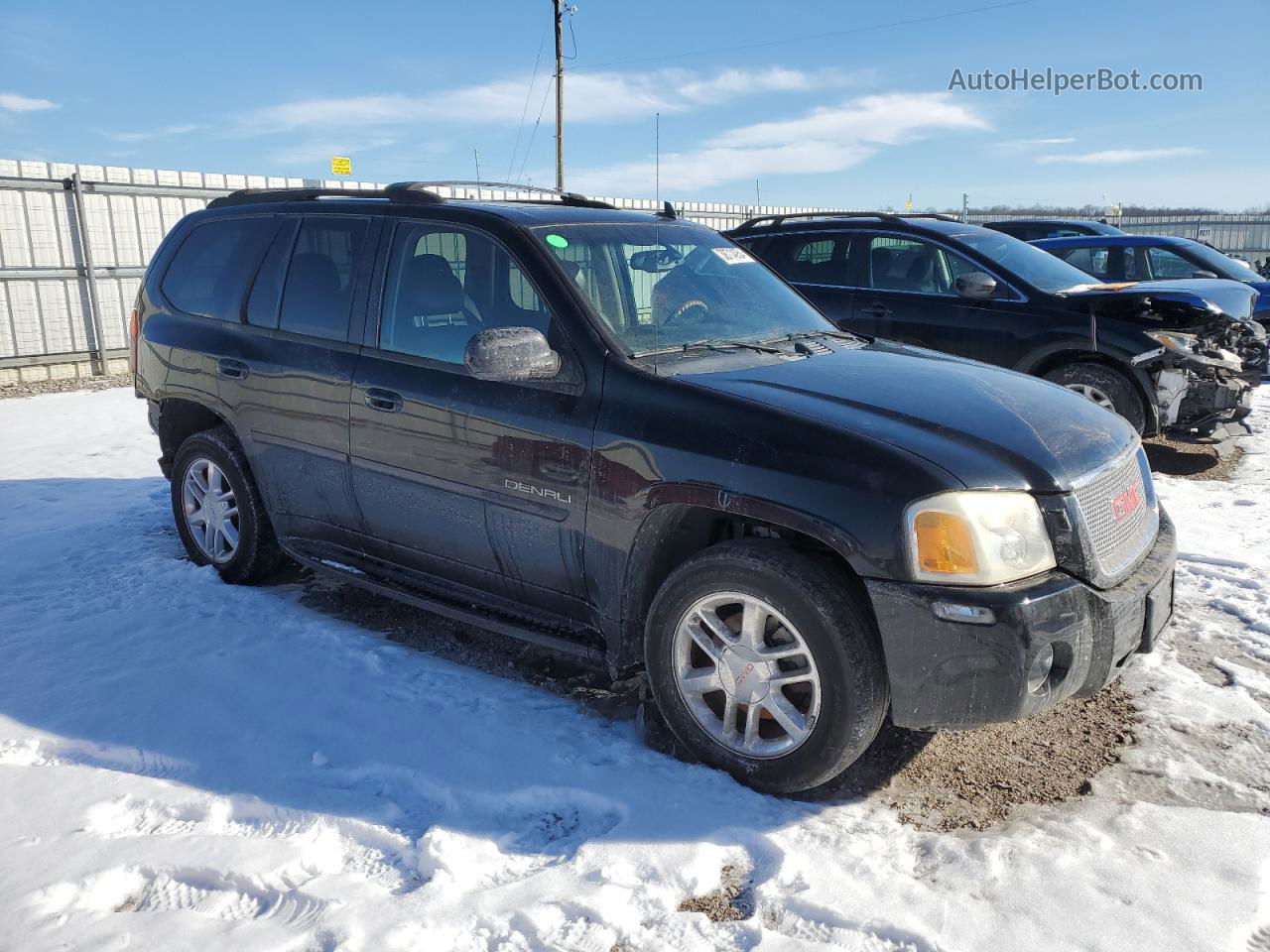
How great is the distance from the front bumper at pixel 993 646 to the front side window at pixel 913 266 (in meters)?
4.94

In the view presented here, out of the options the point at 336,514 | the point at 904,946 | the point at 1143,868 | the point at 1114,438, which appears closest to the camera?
the point at 904,946

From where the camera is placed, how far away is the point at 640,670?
354 centimetres

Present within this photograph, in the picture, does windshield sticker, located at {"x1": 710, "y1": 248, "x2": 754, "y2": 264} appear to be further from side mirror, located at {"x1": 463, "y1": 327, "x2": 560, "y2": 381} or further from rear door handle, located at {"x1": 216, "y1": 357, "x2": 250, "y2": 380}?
rear door handle, located at {"x1": 216, "y1": 357, "x2": 250, "y2": 380}

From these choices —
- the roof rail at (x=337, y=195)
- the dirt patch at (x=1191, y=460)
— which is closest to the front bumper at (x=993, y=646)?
the roof rail at (x=337, y=195)

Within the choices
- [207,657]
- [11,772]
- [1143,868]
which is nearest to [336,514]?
[207,657]

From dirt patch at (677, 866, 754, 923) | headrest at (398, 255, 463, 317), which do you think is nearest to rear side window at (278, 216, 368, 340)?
headrest at (398, 255, 463, 317)

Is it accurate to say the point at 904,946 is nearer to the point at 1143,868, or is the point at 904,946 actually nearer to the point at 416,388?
the point at 1143,868

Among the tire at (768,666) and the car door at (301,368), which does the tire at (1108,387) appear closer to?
the tire at (768,666)

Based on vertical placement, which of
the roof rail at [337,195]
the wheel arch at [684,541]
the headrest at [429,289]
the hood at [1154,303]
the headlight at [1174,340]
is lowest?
the wheel arch at [684,541]

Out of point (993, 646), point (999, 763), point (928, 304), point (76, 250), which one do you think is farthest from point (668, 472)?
point (76, 250)

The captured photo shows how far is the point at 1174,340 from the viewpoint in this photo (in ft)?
22.2

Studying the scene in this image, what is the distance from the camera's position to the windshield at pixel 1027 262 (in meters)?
7.33

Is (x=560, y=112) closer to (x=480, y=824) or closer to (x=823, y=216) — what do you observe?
(x=823, y=216)

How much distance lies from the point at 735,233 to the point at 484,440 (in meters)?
4.93
